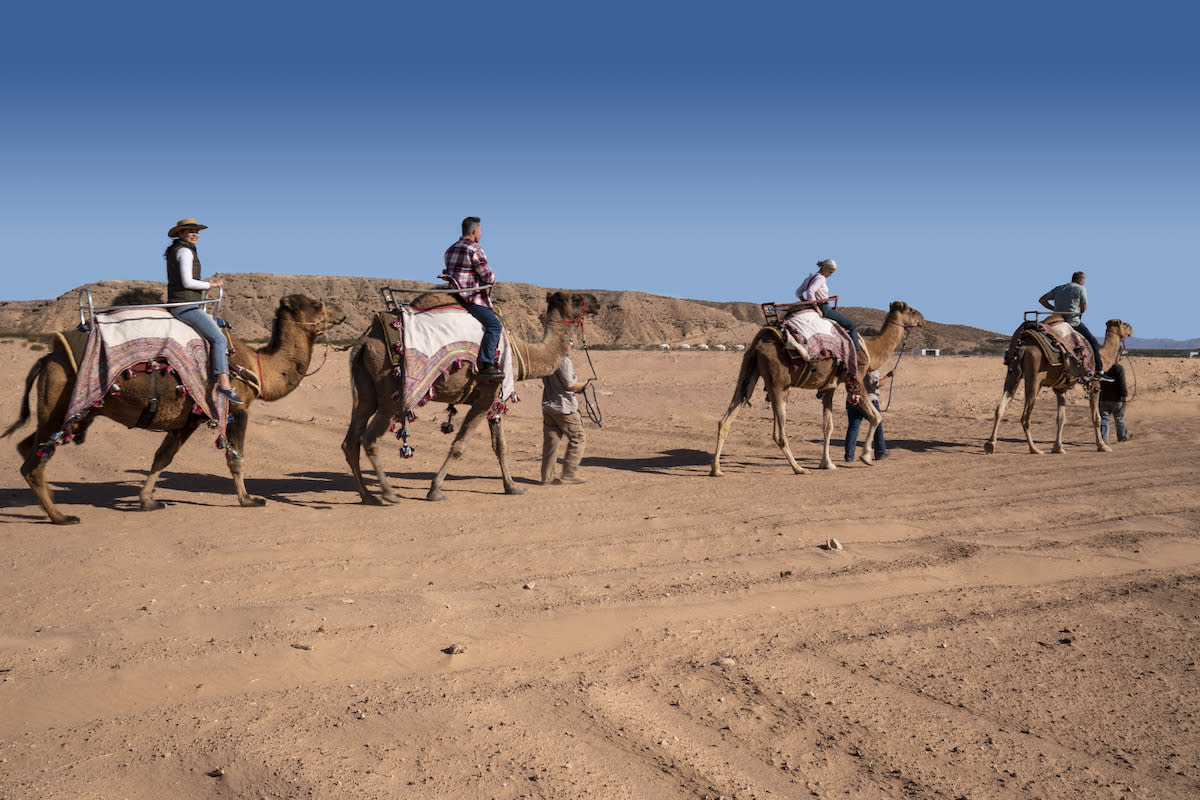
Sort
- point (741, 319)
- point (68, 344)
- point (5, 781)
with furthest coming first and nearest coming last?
point (741, 319)
point (68, 344)
point (5, 781)

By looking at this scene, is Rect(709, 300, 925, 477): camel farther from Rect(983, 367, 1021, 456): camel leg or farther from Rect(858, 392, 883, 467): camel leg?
Rect(983, 367, 1021, 456): camel leg

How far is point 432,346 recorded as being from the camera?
1003 cm

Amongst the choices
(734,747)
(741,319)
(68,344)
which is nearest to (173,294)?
(68,344)

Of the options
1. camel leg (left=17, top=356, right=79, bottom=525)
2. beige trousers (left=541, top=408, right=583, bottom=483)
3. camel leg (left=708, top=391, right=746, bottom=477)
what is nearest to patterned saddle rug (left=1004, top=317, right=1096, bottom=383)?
camel leg (left=708, top=391, right=746, bottom=477)

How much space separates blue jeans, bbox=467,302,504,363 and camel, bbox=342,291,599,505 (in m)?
0.27

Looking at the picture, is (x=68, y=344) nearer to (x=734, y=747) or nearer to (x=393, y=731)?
(x=393, y=731)

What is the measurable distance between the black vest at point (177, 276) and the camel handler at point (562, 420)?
13.6 ft

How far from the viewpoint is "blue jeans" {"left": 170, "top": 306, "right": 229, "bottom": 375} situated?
29.9 ft

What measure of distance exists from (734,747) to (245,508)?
23.5ft

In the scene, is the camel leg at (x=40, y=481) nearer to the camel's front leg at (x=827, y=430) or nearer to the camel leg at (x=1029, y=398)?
the camel's front leg at (x=827, y=430)

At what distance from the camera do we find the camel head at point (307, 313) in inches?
399

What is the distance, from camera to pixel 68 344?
28.2ft

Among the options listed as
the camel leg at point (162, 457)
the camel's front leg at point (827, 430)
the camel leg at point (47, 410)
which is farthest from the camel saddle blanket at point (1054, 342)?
the camel leg at point (47, 410)

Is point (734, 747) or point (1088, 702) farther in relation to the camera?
point (1088, 702)
